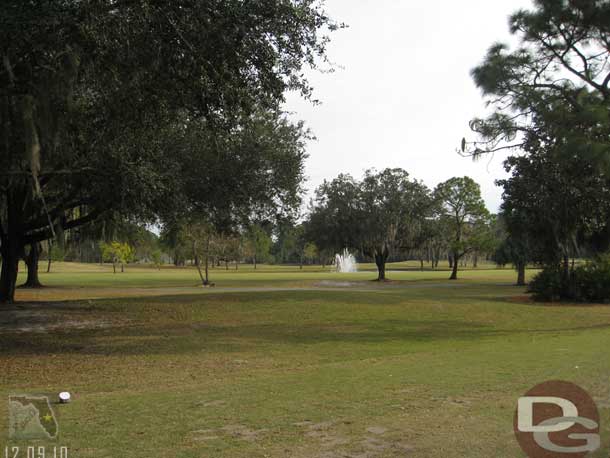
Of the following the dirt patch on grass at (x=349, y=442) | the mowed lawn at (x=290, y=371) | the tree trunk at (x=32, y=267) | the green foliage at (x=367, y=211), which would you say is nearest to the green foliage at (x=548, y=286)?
the mowed lawn at (x=290, y=371)

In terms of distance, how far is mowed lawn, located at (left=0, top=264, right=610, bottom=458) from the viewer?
17.7ft

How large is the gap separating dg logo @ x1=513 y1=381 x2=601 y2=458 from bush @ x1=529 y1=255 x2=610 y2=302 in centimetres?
2483

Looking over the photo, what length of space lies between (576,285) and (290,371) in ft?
80.1

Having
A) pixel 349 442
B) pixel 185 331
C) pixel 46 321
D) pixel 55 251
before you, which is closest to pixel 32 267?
pixel 46 321

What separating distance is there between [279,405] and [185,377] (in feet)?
15.0

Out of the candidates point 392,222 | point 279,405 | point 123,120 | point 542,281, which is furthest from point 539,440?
point 392,222

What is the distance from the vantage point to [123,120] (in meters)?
11.9

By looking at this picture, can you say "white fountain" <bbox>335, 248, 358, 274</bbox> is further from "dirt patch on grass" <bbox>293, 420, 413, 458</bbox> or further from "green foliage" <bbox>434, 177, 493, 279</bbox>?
"dirt patch on grass" <bbox>293, 420, 413, 458</bbox>

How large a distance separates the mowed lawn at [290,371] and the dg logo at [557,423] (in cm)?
14

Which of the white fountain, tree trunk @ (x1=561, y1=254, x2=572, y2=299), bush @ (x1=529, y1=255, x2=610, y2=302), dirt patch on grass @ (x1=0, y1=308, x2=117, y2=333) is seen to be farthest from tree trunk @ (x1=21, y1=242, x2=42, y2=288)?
the white fountain

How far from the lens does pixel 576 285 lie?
99.5 feet

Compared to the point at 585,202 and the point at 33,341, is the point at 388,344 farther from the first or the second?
the point at 585,202

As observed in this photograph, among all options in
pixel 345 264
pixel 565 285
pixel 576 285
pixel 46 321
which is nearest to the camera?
pixel 46 321

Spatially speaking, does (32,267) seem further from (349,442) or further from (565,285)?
(349,442)
